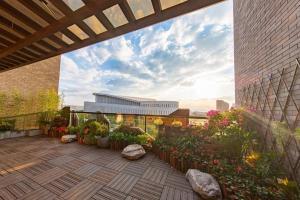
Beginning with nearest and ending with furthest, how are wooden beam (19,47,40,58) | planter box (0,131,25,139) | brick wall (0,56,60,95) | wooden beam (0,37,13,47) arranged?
1. wooden beam (0,37,13,47)
2. wooden beam (19,47,40,58)
3. planter box (0,131,25,139)
4. brick wall (0,56,60,95)

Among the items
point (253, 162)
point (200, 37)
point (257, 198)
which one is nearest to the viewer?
point (257, 198)

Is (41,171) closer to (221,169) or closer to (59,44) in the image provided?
(59,44)

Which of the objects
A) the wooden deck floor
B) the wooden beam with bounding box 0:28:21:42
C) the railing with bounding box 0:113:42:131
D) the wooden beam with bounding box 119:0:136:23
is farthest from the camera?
the railing with bounding box 0:113:42:131

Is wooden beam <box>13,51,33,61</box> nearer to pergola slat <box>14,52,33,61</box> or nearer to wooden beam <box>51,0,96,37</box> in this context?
pergola slat <box>14,52,33,61</box>

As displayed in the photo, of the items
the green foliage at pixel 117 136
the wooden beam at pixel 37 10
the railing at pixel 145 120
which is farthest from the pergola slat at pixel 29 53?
the green foliage at pixel 117 136

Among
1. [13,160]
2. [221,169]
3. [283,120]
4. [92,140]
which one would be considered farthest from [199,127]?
[13,160]

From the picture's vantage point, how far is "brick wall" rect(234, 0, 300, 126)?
1771 mm

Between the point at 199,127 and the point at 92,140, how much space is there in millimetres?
3213

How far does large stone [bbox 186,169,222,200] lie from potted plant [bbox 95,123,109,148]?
2674mm

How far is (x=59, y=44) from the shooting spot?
2768 mm

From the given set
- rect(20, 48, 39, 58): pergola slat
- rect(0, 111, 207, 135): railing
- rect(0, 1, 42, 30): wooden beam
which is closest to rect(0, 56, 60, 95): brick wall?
rect(0, 111, 207, 135): railing

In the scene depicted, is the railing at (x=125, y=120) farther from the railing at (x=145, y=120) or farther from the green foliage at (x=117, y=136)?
the green foliage at (x=117, y=136)

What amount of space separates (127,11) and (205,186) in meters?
2.68

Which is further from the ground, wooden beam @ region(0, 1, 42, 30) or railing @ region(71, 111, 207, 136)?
wooden beam @ region(0, 1, 42, 30)
